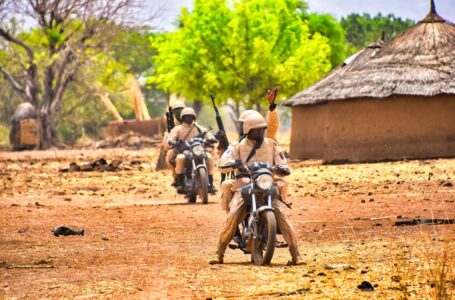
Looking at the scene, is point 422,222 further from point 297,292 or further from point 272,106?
point 297,292

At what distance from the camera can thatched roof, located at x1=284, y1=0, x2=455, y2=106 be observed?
1235 inches

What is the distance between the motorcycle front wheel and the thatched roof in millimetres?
20454

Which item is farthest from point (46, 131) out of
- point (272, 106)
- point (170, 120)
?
point (272, 106)

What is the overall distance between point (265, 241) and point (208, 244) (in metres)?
2.22

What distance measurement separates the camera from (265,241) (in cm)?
1096

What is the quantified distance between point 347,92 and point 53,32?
958 inches

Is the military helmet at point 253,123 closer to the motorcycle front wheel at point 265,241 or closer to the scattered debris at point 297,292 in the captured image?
the motorcycle front wheel at point 265,241

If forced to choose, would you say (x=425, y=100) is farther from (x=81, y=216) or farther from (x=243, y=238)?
(x=243, y=238)

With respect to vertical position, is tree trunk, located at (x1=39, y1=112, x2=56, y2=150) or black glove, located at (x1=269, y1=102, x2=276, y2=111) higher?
black glove, located at (x1=269, y1=102, x2=276, y2=111)

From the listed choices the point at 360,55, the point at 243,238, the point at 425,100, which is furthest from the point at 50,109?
the point at 243,238

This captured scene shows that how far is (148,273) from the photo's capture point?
10.1 meters

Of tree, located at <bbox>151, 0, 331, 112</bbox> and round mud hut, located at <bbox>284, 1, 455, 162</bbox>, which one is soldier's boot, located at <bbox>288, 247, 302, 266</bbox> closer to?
round mud hut, located at <bbox>284, 1, 455, 162</bbox>

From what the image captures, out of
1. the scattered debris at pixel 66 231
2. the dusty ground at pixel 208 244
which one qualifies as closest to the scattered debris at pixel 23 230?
the dusty ground at pixel 208 244

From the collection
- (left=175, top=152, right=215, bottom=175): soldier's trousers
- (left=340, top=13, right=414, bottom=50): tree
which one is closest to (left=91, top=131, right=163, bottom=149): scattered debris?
(left=175, top=152, right=215, bottom=175): soldier's trousers
